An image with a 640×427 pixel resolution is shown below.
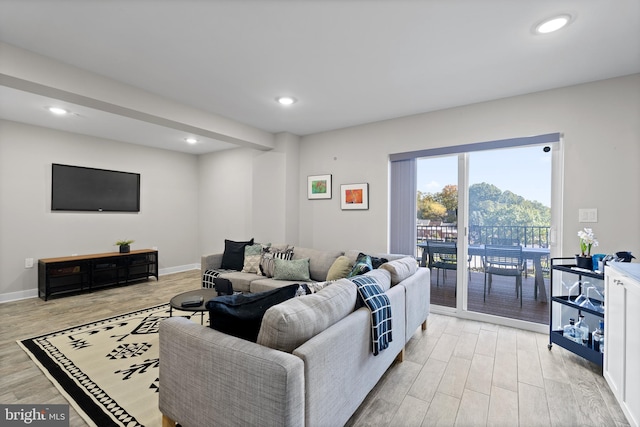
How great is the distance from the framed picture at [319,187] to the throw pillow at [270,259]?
1038 mm

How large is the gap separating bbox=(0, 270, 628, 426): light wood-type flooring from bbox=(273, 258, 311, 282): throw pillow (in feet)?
4.77

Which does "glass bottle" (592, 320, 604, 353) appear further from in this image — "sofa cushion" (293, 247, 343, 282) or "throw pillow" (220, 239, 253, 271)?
"throw pillow" (220, 239, 253, 271)

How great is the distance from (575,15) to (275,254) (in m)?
3.60

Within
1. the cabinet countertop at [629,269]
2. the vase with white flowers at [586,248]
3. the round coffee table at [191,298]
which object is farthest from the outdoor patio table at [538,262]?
the round coffee table at [191,298]

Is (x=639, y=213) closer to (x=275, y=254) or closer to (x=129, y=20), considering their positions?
(x=275, y=254)

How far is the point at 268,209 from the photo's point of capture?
473cm

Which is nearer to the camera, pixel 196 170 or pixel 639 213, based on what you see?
pixel 639 213

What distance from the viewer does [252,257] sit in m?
4.05

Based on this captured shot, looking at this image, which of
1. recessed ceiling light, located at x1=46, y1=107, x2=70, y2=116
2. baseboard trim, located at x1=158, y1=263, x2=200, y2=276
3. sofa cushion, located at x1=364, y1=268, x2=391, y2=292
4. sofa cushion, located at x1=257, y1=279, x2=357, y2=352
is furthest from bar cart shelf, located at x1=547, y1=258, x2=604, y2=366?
baseboard trim, located at x1=158, y1=263, x2=200, y2=276

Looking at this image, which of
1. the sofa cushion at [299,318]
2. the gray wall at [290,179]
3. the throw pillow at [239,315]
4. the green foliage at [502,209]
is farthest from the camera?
the green foliage at [502,209]

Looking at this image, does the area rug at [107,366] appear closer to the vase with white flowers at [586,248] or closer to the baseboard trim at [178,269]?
the baseboard trim at [178,269]

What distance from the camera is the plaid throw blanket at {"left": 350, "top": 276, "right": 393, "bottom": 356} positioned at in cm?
182

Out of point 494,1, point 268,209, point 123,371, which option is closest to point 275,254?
point 268,209

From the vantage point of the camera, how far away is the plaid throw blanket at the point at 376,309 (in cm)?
182
